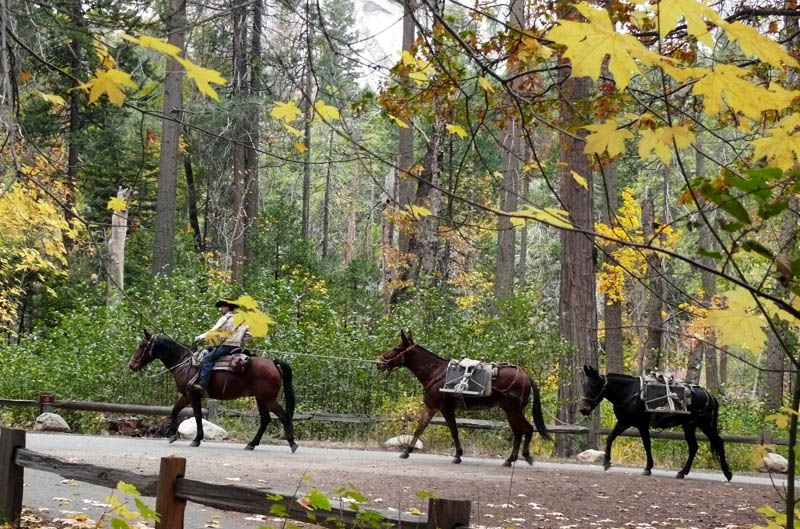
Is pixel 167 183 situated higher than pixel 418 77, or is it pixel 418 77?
pixel 167 183

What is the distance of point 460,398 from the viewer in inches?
547

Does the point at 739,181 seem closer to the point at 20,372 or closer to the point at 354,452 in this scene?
the point at 354,452

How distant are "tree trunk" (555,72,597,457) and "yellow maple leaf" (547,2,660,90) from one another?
13.5 meters

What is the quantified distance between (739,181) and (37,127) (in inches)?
1110

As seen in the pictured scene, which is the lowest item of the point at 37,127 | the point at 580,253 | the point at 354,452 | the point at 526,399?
the point at 354,452

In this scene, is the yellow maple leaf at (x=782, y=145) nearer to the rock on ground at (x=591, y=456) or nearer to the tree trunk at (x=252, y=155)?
the rock on ground at (x=591, y=456)

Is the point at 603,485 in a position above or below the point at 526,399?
below

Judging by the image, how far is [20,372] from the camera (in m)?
18.8

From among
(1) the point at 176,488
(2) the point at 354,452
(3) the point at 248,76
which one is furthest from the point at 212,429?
(3) the point at 248,76

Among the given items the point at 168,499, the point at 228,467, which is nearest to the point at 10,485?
the point at 168,499

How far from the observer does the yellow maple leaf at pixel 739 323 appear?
2895 millimetres

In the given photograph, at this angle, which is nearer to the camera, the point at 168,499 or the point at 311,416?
the point at 168,499

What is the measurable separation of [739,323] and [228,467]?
890cm

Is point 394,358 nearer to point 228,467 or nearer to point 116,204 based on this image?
point 228,467
